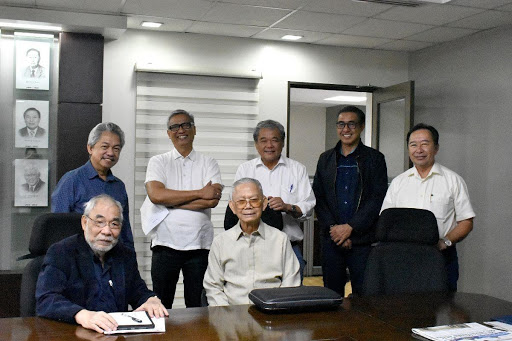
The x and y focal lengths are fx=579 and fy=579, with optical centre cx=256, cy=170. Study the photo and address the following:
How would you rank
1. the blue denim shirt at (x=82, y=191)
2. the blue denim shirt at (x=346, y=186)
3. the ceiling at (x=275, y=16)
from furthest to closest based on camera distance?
the ceiling at (x=275, y=16)
the blue denim shirt at (x=346, y=186)
the blue denim shirt at (x=82, y=191)

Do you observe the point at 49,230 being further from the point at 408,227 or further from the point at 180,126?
the point at 408,227

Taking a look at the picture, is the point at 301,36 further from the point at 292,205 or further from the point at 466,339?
the point at 466,339

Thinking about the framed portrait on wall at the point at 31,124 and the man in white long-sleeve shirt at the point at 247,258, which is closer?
the man in white long-sleeve shirt at the point at 247,258

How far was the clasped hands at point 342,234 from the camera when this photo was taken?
3.89m

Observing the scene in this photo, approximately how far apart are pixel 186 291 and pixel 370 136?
351 centimetres

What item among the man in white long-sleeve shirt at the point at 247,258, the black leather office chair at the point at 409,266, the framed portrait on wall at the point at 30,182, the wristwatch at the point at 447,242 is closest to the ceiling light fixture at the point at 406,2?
the wristwatch at the point at 447,242

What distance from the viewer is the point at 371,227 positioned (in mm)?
3973

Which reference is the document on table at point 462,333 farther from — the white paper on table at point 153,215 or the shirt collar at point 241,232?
the white paper on table at point 153,215

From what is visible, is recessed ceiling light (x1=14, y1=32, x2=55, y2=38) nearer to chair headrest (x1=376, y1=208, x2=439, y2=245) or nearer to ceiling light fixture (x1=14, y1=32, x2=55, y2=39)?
ceiling light fixture (x1=14, y1=32, x2=55, y2=39)

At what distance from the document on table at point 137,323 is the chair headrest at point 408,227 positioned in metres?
1.35

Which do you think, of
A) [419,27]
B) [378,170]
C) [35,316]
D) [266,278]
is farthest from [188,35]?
[35,316]

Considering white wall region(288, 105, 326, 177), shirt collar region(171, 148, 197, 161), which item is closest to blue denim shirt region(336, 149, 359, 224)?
shirt collar region(171, 148, 197, 161)

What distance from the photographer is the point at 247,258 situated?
2.94 meters

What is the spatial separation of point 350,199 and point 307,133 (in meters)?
7.70
